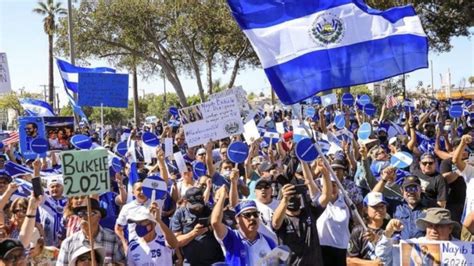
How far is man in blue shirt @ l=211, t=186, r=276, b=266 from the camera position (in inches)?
189

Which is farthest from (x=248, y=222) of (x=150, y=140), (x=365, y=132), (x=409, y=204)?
(x=365, y=132)

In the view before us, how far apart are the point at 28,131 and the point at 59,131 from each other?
4.93 feet

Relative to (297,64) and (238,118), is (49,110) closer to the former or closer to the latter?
(238,118)

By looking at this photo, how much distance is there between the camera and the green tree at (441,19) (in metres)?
Result: 24.2

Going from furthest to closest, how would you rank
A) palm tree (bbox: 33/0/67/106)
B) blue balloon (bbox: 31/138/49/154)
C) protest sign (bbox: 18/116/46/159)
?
Result: palm tree (bbox: 33/0/67/106), protest sign (bbox: 18/116/46/159), blue balloon (bbox: 31/138/49/154)

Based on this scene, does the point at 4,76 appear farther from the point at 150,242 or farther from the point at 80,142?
the point at 150,242

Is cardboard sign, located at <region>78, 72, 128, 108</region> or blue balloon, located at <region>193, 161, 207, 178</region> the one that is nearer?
blue balloon, located at <region>193, 161, 207, 178</region>

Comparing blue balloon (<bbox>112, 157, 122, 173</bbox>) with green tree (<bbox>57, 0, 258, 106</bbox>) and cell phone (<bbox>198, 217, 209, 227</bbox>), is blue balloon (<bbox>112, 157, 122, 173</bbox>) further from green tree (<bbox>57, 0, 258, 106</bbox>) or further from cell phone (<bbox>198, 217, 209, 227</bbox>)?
green tree (<bbox>57, 0, 258, 106</bbox>)

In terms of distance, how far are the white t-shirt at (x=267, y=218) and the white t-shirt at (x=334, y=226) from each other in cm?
48

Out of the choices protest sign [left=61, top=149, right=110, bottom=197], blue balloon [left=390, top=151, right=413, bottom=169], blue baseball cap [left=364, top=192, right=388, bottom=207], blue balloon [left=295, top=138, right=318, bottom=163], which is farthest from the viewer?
blue balloon [left=390, top=151, right=413, bottom=169]

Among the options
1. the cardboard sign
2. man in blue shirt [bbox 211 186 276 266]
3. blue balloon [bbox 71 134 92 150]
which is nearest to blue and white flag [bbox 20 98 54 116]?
the cardboard sign

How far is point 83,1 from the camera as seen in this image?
94.1 feet

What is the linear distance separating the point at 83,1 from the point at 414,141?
71.6 ft

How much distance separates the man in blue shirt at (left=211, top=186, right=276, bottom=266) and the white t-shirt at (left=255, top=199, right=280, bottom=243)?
155 millimetres
